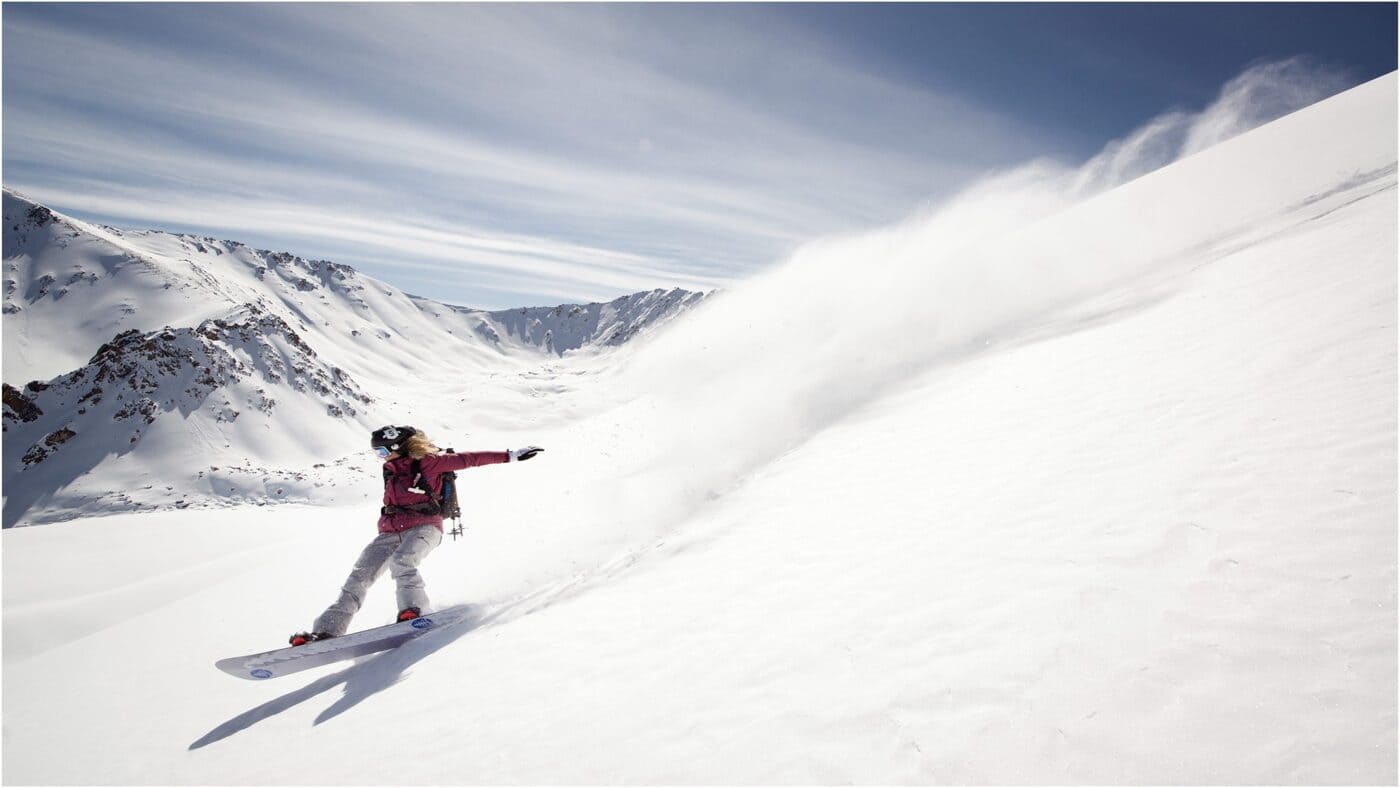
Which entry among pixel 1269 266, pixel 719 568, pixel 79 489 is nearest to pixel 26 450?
pixel 79 489

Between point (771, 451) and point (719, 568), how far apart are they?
19.5ft

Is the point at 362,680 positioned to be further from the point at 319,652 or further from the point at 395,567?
the point at 395,567

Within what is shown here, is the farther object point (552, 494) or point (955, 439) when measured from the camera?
point (552, 494)

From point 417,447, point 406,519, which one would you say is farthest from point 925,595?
point 417,447

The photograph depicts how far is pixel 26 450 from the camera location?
110 metres

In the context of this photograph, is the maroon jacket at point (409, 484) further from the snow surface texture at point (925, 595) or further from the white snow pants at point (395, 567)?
the snow surface texture at point (925, 595)

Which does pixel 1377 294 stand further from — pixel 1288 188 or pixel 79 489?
pixel 79 489

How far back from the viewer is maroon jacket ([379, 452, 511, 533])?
7734mm

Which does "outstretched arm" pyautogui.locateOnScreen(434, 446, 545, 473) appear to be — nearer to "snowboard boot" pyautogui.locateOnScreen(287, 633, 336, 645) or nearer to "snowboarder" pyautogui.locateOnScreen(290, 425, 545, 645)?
"snowboarder" pyautogui.locateOnScreen(290, 425, 545, 645)

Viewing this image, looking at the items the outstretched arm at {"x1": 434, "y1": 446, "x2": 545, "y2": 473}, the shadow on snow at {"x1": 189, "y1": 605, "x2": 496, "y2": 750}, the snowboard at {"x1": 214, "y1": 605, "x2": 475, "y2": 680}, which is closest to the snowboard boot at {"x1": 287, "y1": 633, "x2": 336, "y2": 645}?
the snowboard at {"x1": 214, "y1": 605, "x2": 475, "y2": 680}

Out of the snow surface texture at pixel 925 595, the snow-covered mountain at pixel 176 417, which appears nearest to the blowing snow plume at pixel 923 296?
the snow surface texture at pixel 925 595

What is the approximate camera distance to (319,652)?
6.89 meters

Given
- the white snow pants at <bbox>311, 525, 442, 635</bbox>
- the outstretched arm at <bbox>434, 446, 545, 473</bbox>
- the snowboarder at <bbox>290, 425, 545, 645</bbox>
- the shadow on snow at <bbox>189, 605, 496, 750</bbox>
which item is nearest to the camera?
the shadow on snow at <bbox>189, 605, 496, 750</bbox>

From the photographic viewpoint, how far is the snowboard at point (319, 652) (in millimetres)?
6879
